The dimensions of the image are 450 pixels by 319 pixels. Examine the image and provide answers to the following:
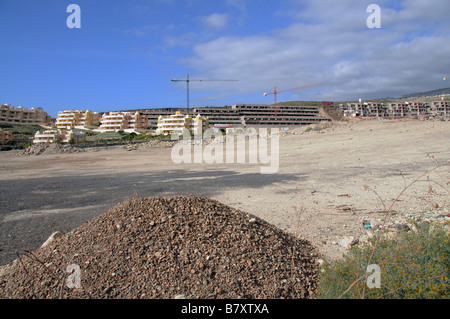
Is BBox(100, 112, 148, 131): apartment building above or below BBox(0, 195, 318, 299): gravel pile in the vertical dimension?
above

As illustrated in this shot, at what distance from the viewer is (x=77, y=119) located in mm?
83312

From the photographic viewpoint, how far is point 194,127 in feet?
215

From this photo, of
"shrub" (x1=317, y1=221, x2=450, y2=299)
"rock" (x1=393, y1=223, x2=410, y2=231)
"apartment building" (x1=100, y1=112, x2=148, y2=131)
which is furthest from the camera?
"apartment building" (x1=100, y1=112, x2=148, y2=131)

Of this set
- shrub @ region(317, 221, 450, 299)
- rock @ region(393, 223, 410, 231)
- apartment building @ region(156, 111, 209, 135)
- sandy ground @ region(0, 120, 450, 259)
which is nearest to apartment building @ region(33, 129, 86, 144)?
apartment building @ region(156, 111, 209, 135)

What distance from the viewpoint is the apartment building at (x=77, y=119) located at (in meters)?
82.4

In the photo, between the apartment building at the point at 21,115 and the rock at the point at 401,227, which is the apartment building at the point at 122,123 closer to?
the apartment building at the point at 21,115

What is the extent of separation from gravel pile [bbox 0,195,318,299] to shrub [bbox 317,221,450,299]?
339 mm

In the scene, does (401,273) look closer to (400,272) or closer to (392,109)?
(400,272)

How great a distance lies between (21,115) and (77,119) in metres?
13.5

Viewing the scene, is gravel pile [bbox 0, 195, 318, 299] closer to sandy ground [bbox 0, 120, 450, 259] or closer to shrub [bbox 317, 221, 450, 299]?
shrub [bbox 317, 221, 450, 299]

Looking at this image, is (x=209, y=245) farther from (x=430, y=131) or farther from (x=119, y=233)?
(x=430, y=131)

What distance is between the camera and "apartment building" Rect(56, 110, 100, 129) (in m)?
82.4
